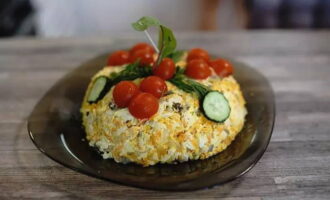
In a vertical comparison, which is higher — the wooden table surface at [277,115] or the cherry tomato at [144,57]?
the cherry tomato at [144,57]

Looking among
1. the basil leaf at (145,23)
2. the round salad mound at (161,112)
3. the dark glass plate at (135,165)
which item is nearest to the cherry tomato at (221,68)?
the round salad mound at (161,112)

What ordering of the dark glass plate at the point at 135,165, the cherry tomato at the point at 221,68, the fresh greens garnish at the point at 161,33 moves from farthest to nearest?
the cherry tomato at the point at 221,68, the fresh greens garnish at the point at 161,33, the dark glass plate at the point at 135,165

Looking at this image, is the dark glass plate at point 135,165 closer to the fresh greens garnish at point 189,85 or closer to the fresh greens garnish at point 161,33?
the fresh greens garnish at point 189,85

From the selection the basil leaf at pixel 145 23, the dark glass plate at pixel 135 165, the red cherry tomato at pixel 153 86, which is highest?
the basil leaf at pixel 145 23

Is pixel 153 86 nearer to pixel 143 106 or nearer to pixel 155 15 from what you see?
pixel 143 106

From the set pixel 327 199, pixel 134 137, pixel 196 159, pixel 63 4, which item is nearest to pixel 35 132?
pixel 134 137

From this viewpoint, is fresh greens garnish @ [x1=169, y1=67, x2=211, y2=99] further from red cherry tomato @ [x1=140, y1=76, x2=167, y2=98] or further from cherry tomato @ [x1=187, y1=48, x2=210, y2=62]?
cherry tomato @ [x1=187, y1=48, x2=210, y2=62]

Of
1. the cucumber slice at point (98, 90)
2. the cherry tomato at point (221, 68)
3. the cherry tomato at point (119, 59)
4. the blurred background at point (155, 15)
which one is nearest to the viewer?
the cucumber slice at point (98, 90)
